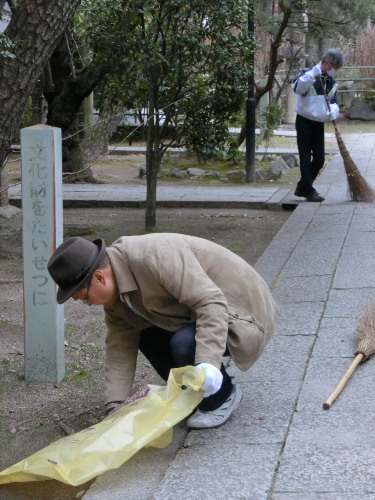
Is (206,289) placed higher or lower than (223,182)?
higher

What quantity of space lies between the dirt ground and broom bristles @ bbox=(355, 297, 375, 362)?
1115mm

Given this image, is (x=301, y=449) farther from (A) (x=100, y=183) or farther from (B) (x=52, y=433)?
(A) (x=100, y=183)

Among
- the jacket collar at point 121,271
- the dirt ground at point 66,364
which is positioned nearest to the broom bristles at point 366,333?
the dirt ground at point 66,364

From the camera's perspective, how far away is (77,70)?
39.9 ft

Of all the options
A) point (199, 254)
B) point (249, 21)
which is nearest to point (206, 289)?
point (199, 254)

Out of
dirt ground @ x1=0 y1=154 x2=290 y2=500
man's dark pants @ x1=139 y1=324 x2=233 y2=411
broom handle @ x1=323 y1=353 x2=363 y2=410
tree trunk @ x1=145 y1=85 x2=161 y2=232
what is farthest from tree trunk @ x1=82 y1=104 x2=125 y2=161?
man's dark pants @ x1=139 y1=324 x2=233 y2=411

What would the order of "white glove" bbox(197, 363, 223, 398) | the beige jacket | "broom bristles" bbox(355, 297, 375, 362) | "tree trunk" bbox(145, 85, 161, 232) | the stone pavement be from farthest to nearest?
"tree trunk" bbox(145, 85, 161, 232)
"broom bristles" bbox(355, 297, 375, 362)
the beige jacket
"white glove" bbox(197, 363, 223, 398)
the stone pavement

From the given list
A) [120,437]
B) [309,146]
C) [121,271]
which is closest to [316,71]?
[309,146]

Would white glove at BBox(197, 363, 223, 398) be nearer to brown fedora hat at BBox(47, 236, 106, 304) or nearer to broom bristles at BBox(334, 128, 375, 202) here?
brown fedora hat at BBox(47, 236, 106, 304)

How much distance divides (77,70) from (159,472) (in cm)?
934

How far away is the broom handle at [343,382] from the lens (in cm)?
402

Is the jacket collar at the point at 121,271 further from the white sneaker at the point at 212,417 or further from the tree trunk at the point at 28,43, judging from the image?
the tree trunk at the point at 28,43

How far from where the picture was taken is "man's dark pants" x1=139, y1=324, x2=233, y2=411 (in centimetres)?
369

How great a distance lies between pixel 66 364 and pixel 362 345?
1.71m
